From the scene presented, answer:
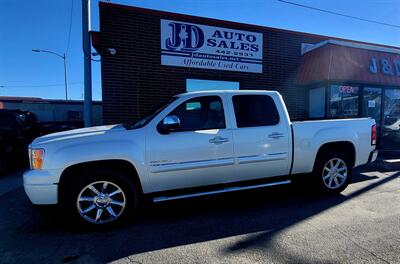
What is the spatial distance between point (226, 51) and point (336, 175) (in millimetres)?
5440

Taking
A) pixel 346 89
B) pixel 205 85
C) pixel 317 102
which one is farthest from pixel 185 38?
pixel 346 89

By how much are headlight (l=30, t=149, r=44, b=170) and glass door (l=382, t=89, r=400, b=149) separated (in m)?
11.0

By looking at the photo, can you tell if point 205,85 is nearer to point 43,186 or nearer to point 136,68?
point 136,68

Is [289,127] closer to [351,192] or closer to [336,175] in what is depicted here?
[336,175]

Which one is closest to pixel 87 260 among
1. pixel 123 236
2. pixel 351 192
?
pixel 123 236

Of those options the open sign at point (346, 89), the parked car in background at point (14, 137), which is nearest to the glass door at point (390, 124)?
the open sign at point (346, 89)

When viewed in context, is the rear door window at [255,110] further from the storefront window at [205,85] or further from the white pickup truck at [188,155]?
the storefront window at [205,85]

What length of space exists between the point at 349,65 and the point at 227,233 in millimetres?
7946

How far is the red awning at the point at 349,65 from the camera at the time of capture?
902 centimetres

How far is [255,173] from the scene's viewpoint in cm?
464

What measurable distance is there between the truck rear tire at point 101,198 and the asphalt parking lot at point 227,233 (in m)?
0.19

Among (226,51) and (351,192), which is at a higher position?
(226,51)

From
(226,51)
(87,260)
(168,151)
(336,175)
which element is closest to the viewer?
(87,260)

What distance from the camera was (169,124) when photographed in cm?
396
